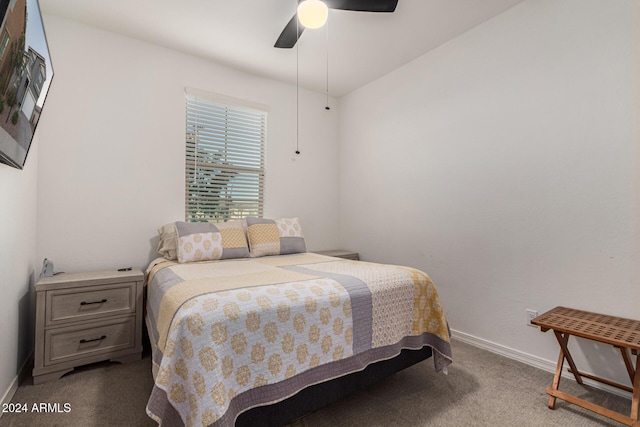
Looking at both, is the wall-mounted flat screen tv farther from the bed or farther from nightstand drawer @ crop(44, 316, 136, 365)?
nightstand drawer @ crop(44, 316, 136, 365)

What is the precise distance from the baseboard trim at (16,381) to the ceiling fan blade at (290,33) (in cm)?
286

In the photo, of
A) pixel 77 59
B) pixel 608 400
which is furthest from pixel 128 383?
pixel 608 400

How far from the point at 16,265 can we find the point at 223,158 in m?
1.87

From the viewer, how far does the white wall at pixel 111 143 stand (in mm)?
2480

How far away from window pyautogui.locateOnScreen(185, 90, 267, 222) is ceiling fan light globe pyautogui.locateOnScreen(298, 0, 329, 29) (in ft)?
5.39

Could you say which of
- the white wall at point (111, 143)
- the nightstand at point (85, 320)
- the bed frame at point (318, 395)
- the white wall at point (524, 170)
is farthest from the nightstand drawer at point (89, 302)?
the white wall at point (524, 170)

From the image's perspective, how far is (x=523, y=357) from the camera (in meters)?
2.30

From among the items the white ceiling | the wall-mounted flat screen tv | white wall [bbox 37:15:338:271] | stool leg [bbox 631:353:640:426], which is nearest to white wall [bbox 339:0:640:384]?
the white ceiling

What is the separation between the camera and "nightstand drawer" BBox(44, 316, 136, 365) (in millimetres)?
2012

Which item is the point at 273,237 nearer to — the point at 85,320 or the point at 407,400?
the point at 85,320

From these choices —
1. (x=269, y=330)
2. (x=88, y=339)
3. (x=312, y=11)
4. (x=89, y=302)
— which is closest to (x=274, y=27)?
(x=312, y=11)

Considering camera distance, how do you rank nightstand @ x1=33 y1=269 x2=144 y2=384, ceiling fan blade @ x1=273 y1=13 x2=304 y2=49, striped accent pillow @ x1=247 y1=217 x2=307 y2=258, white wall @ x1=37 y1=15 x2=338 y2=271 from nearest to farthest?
nightstand @ x1=33 y1=269 x2=144 y2=384 → ceiling fan blade @ x1=273 y1=13 x2=304 y2=49 → white wall @ x1=37 y1=15 x2=338 y2=271 → striped accent pillow @ x1=247 y1=217 x2=307 y2=258

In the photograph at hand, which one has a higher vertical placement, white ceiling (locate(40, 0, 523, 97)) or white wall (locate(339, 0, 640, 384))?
white ceiling (locate(40, 0, 523, 97))

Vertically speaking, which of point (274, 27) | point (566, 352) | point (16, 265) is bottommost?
point (566, 352)
